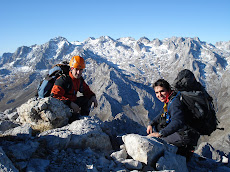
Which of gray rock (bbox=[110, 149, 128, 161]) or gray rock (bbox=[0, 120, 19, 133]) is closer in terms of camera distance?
gray rock (bbox=[110, 149, 128, 161])

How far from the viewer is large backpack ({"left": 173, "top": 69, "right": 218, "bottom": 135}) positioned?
23.2 feet

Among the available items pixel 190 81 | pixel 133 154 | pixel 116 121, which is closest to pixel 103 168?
pixel 133 154

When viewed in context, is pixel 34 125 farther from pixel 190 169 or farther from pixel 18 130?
pixel 190 169

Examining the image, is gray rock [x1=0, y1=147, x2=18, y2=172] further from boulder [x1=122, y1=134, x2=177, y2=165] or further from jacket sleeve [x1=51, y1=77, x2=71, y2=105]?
jacket sleeve [x1=51, y1=77, x2=71, y2=105]

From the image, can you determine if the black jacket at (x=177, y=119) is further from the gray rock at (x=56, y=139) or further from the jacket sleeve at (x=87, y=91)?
the jacket sleeve at (x=87, y=91)

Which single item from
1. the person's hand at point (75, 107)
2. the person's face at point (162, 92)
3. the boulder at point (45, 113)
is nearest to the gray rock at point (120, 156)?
the person's face at point (162, 92)

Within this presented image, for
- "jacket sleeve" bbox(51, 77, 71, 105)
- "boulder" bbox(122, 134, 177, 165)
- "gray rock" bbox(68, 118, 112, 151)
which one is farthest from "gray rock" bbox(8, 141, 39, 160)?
"jacket sleeve" bbox(51, 77, 71, 105)

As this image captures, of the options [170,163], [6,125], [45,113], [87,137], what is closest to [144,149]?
[170,163]

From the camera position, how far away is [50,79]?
997cm

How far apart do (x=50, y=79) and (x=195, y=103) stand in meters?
7.34

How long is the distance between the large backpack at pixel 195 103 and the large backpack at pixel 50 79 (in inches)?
248

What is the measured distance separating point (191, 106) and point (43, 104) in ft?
22.9

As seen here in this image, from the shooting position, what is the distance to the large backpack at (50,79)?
395 inches

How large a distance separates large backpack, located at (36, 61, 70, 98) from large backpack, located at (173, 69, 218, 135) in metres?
6.30
